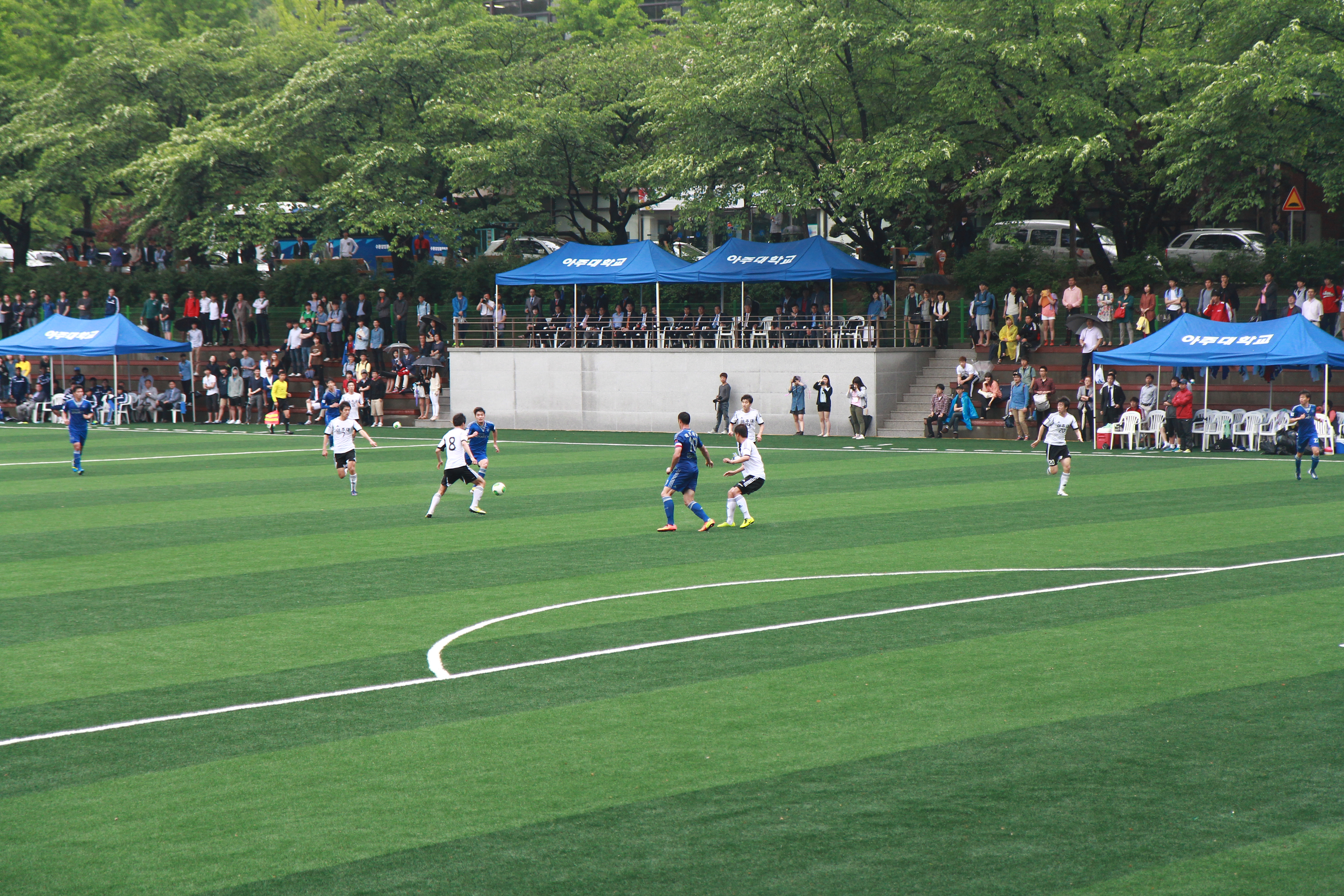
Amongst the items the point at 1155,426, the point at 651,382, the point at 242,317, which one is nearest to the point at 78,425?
the point at 651,382

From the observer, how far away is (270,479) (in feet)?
89.4

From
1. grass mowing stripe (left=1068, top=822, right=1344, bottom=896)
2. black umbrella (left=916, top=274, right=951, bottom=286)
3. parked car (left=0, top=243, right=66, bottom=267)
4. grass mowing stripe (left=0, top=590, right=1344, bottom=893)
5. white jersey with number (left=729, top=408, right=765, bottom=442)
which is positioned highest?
parked car (left=0, top=243, right=66, bottom=267)

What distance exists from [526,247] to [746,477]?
33.5 metres

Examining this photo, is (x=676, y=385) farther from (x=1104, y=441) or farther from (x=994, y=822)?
(x=994, y=822)

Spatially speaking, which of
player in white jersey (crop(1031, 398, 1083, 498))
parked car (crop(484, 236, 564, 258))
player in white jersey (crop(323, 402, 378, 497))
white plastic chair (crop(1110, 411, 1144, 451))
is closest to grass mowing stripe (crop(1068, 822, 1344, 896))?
player in white jersey (crop(1031, 398, 1083, 498))

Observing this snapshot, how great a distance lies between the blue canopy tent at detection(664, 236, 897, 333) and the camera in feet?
130

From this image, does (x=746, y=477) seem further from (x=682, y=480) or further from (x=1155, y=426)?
(x=1155, y=426)

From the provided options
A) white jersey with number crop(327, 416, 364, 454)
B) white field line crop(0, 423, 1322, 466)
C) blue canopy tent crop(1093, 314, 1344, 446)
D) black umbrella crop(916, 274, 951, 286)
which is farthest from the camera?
black umbrella crop(916, 274, 951, 286)

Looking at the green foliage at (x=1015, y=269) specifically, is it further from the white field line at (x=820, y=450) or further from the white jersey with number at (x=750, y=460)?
the white jersey with number at (x=750, y=460)

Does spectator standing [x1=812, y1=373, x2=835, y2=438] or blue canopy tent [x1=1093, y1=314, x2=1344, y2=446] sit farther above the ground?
blue canopy tent [x1=1093, y1=314, x2=1344, y2=446]

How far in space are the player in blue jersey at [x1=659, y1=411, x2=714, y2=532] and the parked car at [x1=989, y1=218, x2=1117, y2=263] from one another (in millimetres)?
26512

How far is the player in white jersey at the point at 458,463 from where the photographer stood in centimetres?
2133

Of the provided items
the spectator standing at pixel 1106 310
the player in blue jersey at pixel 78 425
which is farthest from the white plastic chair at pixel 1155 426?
the player in blue jersey at pixel 78 425

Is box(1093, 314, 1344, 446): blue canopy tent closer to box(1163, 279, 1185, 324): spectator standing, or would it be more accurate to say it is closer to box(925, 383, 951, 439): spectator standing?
box(1163, 279, 1185, 324): spectator standing
